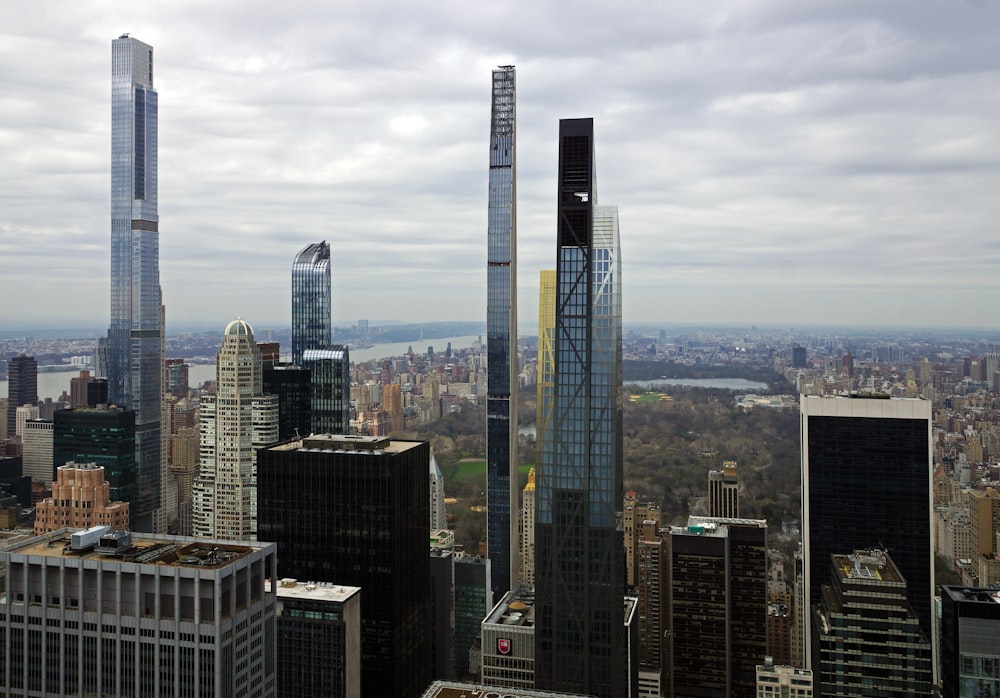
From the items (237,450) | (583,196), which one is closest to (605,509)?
(583,196)

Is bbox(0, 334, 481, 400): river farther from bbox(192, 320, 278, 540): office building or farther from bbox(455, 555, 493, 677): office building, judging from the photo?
bbox(455, 555, 493, 677): office building

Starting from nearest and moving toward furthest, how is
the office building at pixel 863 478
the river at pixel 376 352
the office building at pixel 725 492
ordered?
the office building at pixel 863 478 → the office building at pixel 725 492 → the river at pixel 376 352

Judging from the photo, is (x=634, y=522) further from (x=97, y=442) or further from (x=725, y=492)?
(x=97, y=442)

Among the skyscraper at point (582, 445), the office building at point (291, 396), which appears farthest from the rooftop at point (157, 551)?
the office building at point (291, 396)

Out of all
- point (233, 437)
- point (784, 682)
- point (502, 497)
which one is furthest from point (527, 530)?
point (233, 437)

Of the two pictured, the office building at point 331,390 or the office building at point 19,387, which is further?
the office building at point 19,387

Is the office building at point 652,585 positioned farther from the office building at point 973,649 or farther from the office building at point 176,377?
the office building at point 176,377
